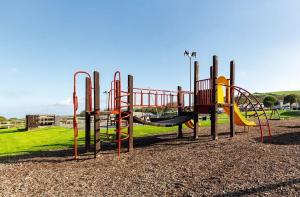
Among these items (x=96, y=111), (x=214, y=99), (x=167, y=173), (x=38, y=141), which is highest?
(x=214, y=99)

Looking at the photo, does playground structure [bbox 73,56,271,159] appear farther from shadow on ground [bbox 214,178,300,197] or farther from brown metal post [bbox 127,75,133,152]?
shadow on ground [bbox 214,178,300,197]

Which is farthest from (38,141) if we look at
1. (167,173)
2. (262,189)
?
(262,189)

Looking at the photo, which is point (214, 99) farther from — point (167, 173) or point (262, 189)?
point (262, 189)

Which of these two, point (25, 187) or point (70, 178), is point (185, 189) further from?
point (25, 187)

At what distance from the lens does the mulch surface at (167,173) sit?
5.47 meters

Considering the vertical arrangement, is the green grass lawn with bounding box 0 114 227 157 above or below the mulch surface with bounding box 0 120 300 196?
below

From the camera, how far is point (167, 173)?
21.9ft

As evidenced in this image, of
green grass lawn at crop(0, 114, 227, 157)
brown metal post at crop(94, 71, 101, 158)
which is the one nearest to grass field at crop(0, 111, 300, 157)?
green grass lawn at crop(0, 114, 227, 157)

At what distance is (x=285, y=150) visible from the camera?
8.12 metres

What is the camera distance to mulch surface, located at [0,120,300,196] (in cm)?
547

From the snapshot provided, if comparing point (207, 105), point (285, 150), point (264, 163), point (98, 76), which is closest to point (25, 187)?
point (98, 76)

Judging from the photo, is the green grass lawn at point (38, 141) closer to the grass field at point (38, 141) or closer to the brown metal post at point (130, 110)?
the grass field at point (38, 141)

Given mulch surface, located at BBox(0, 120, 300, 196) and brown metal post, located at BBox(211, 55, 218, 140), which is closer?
mulch surface, located at BBox(0, 120, 300, 196)

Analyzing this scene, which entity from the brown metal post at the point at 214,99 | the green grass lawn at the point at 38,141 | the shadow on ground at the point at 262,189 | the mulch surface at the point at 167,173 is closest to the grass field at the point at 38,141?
the green grass lawn at the point at 38,141
